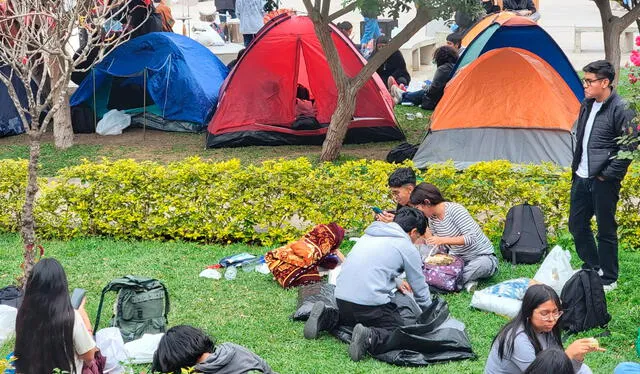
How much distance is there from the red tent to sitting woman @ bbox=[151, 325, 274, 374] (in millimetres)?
7541

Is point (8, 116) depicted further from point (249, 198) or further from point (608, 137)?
point (608, 137)

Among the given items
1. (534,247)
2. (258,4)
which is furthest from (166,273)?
(258,4)

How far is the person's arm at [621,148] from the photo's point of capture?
702 cm

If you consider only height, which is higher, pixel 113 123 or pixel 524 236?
pixel 524 236

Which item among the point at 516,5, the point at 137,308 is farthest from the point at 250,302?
the point at 516,5

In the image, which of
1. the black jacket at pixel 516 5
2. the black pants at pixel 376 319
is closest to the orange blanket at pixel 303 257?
the black pants at pixel 376 319

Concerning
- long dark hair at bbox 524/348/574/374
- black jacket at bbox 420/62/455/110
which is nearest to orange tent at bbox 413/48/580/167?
black jacket at bbox 420/62/455/110

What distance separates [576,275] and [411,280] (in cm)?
108

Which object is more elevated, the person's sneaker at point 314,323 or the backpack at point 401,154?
the person's sneaker at point 314,323

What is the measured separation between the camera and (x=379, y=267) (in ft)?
22.0

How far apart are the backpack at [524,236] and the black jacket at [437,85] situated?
20.9 feet

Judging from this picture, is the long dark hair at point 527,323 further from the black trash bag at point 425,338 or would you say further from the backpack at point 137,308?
the backpack at point 137,308

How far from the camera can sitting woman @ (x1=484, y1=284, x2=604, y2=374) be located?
5.42 metres

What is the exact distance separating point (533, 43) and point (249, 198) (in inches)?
199
